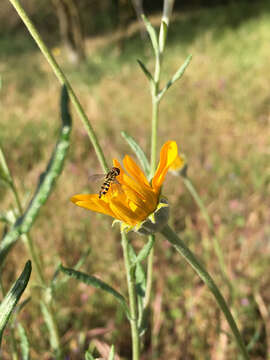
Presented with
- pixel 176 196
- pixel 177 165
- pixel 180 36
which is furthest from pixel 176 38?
pixel 177 165

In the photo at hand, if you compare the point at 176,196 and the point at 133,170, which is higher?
the point at 176,196

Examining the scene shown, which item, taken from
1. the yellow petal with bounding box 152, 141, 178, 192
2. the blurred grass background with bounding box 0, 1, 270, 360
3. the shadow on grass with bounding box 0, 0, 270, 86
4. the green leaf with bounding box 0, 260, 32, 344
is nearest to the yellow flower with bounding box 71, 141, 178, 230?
the yellow petal with bounding box 152, 141, 178, 192

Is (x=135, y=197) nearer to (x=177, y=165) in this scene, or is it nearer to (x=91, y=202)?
(x=91, y=202)

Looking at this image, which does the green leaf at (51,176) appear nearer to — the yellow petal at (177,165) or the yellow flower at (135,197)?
the yellow flower at (135,197)

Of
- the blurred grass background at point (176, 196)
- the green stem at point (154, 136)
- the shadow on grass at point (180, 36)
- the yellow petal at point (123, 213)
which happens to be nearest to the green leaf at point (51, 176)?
the yellow petal at point (123, 213)

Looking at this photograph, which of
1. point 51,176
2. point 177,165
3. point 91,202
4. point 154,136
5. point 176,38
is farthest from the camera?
point 176,38

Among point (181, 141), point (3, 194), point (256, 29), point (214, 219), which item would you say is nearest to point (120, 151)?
point (181, 141)

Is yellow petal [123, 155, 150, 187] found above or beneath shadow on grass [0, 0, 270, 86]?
beneath

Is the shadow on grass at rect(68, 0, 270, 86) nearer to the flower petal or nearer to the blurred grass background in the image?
the blurred grass background
